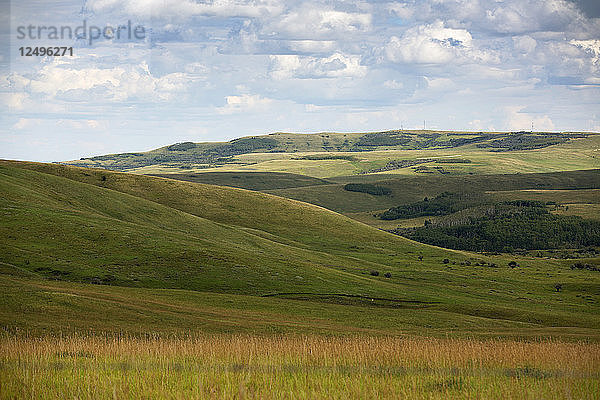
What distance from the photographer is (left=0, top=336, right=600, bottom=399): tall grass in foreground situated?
16188mm

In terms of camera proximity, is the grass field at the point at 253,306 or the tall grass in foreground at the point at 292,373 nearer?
the tall grass in foreground at the point at 292,373

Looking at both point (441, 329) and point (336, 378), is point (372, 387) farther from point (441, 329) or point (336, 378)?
point (441, 329)

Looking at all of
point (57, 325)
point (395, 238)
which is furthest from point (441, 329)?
point (395, 238)

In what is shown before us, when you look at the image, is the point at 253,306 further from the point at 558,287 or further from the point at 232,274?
the point at 558,287

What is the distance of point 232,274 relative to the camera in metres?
79.3

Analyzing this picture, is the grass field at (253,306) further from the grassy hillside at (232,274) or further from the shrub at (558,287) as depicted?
the shrub at (558,287)

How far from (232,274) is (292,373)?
200ft

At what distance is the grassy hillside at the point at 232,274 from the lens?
158ft

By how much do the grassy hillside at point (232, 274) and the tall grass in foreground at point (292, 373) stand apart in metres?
14.7

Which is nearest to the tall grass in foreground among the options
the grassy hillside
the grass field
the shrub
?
the grass field

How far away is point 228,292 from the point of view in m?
71.9

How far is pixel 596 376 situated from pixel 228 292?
56.1 metres

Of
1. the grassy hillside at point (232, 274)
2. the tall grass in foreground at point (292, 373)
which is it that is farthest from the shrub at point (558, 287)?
the tall grass in foreground at point (292, 373)

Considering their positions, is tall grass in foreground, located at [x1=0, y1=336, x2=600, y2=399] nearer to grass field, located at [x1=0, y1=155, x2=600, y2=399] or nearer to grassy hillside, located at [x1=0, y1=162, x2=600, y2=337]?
grass field, located at [x1=0, y1=155, x2=600, y2=399]
